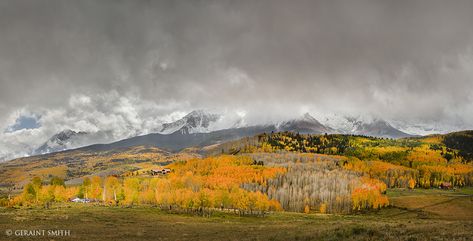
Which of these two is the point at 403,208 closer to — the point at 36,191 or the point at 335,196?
the point at 335,196

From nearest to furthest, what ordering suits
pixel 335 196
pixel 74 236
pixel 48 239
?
1. pixel 48 239
2. pixel 74 236
3. pixel 335 196

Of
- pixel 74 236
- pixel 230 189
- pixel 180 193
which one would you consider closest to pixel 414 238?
pixel 74 236

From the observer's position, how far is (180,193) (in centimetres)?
16050

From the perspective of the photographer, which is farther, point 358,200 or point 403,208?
point 358,200

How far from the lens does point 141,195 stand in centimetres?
16950

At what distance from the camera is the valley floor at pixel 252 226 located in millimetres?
37353

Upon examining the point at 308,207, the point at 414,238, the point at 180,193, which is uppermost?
the point at 414,238

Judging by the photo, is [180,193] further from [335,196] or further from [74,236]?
[74,236]

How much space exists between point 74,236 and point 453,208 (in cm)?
15897

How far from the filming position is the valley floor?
3735cm

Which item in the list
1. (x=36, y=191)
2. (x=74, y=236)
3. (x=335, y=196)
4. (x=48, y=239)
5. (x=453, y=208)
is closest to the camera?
(x=48, y=239)

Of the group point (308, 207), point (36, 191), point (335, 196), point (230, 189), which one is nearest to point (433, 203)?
point (335, 196)

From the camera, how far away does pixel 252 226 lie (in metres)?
75.8

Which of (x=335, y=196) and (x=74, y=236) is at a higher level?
(x=74, y=236)
